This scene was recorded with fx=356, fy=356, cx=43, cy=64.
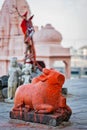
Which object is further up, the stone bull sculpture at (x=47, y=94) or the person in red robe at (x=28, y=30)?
the person in red robe at (x=28, y=30)

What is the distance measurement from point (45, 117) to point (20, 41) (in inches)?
619

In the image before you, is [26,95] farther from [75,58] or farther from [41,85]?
[75,58]

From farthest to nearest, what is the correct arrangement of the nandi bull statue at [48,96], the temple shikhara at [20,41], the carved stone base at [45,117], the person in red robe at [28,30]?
the temple shikhara at [20,41], the person in red robe at [28,30], the nandi bull statue at [48,96], the carved stone base at [45,117]

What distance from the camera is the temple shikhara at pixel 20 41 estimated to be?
18438 mm

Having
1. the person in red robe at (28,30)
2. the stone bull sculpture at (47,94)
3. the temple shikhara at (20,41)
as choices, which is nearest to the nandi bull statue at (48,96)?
the stone bull sculpture at (47,94)

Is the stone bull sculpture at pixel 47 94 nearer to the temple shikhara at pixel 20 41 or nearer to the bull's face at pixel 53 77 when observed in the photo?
the bull's face at pixel 53 77

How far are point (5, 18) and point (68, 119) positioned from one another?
16.2m

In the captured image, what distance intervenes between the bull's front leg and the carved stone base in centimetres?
5

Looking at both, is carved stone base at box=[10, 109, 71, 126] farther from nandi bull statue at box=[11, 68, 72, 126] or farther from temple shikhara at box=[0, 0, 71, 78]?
temple shikhara at box=[0, 0, 71, 78]

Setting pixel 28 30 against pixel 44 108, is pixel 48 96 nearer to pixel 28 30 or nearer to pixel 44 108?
pixel 44 108

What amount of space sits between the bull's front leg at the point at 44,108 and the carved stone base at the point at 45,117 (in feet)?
0.16

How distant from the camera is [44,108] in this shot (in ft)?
14.4

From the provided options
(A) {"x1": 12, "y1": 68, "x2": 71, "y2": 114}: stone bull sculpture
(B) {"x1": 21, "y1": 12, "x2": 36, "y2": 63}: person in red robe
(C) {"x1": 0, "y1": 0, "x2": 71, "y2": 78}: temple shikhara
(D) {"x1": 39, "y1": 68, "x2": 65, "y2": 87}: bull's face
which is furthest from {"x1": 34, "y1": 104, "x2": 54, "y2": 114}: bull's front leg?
(C) {"x1": 0, "y1": 0, "x2": 71, "y2": 78}: temple shikhara

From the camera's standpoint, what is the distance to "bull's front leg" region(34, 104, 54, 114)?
435 cm
